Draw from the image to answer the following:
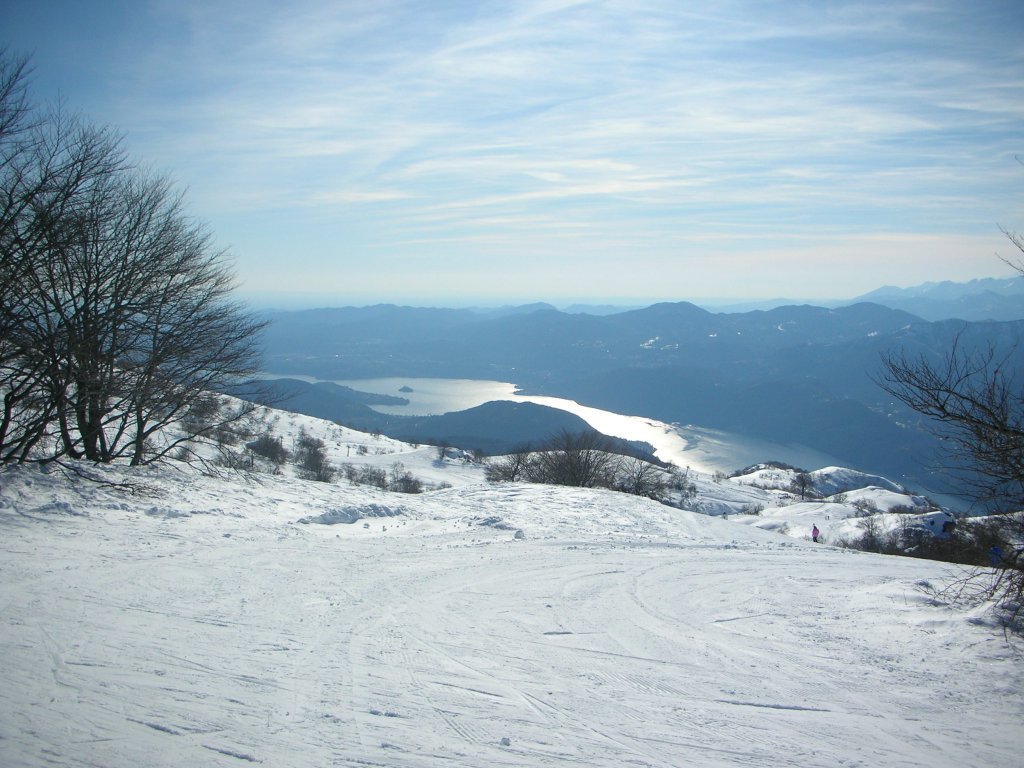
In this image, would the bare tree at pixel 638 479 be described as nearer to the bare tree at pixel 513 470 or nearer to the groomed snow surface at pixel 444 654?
the bare tree at pixel 513 470

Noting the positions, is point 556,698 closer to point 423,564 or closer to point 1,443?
point 423,564

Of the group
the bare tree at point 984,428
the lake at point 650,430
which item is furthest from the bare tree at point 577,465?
the lake at point 650,430

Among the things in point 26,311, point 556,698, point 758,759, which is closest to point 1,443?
point 26,311

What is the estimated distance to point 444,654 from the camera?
21.3ft

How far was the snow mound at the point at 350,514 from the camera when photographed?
1324 cm

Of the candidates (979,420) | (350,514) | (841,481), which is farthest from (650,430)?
(979,420)

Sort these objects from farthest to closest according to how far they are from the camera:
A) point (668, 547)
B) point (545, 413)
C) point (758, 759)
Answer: point (545, 413), point (668, 547), point (758, 759)

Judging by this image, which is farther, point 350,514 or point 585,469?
point 585,469

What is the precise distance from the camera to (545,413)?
367 feet

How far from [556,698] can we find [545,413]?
4191 inches

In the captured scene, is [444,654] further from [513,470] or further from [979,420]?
[513,470]

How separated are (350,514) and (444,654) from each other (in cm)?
820

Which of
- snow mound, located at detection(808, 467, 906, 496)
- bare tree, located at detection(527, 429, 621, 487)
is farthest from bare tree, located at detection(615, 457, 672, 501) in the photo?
snow mound, located at detection(808, 467, 906, 496)

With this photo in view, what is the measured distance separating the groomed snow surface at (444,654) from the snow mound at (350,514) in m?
1.52
